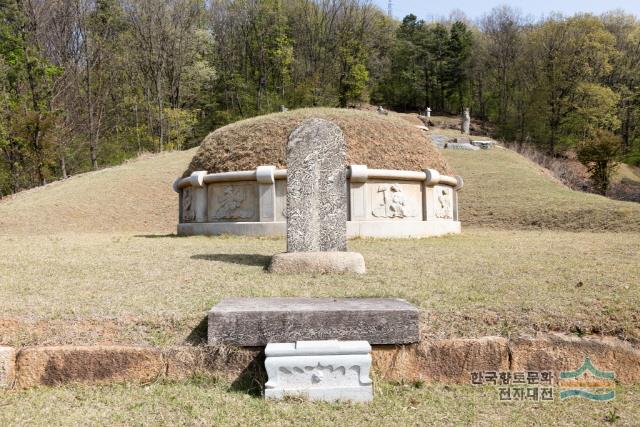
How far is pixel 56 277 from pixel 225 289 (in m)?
2.21

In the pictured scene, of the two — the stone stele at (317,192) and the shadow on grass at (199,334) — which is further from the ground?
the stone stele at (317,192)

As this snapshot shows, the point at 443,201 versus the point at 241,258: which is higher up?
the point at 443,201

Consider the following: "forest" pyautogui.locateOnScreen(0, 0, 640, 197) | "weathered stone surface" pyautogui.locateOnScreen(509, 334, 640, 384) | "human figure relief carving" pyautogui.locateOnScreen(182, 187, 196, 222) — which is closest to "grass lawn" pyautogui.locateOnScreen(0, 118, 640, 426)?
"weathered stone surface" pyautogui.locateOnScreen(509, 334, 640, 384)

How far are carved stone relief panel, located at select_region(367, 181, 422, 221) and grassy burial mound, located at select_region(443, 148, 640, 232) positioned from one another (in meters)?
8.26

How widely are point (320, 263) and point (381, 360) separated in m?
2.27

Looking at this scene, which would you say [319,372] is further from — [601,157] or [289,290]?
[601,157]

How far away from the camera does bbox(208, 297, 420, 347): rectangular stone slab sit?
3.91 meters

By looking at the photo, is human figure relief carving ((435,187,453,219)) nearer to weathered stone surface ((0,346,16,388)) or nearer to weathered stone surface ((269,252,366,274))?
weathered stone surface ((269,252,366,274))

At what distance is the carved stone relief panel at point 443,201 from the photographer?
500 inches

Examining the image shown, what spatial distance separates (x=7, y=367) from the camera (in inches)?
150

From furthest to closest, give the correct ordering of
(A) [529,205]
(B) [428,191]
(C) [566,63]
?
(C) [566,63], (A) [529,205], (B) [428,191]

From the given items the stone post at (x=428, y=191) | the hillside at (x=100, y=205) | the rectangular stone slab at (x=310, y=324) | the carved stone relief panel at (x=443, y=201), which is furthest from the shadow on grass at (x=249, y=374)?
the hillside at (x=100, y=205)

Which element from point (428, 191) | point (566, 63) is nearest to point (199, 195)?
point (428, 191)

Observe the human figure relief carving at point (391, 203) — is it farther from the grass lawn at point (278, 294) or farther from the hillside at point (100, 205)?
the hillside at point (100, 205)
